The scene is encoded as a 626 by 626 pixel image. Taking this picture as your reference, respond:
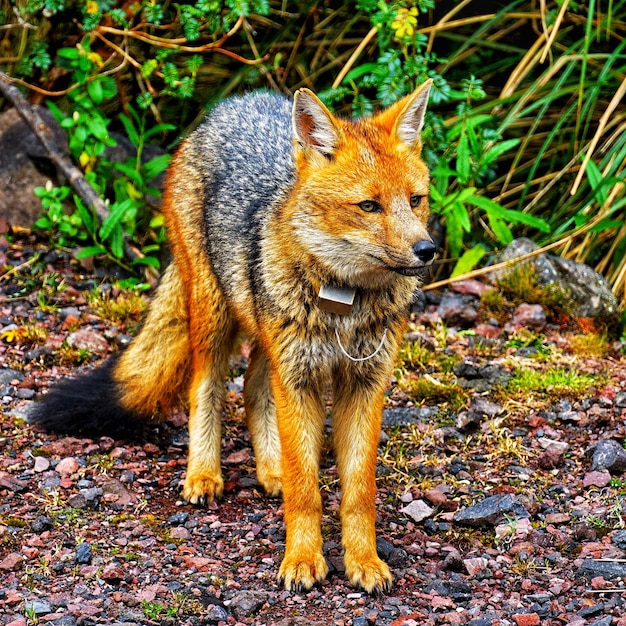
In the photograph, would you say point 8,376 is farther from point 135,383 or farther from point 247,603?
point 247,603

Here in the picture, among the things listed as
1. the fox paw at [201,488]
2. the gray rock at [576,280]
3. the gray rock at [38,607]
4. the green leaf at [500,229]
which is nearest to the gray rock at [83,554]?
the gray rock at [38,607]

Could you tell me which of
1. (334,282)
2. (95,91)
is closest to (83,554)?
(334,282)

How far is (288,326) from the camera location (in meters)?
4.20

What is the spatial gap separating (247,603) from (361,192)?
169 cm

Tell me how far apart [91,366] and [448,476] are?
94.1 inches

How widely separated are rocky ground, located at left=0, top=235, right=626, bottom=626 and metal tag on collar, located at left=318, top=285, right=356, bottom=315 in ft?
3.71

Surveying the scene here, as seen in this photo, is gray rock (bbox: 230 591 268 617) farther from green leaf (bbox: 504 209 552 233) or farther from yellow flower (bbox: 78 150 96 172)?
yellow flower (bbox: 78 150 96 172)

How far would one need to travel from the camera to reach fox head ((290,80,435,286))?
3805 millimetres

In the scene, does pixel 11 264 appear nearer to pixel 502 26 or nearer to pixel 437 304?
pixel 437 304

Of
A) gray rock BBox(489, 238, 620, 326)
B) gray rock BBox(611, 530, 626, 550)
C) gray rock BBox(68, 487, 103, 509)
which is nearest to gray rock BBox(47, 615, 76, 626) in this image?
gray rock BBox(68, 487, 103, 509)

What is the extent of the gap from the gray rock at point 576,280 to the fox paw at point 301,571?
133 inches

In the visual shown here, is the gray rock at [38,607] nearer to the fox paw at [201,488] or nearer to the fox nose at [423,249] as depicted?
the fox paw at [201,488]

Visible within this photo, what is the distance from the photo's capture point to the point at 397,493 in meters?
4.89

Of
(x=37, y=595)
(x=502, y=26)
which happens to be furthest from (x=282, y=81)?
(x=37, y=595)
